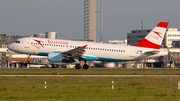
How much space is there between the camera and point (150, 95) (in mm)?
25078

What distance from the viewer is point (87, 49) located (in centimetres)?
5762

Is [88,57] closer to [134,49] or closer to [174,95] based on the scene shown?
[134,49]

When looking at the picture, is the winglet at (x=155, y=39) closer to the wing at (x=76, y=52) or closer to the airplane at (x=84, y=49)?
the airplane at (x=84, y=49)

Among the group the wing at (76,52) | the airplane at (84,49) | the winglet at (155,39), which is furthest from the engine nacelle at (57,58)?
the winglet at (155,39)

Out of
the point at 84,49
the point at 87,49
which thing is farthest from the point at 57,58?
the point at 87,49

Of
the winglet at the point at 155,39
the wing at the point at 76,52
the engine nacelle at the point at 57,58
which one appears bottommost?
the engine nacelle at the point at 57,58

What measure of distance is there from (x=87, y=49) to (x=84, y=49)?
63cm

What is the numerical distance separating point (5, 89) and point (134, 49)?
35494mm

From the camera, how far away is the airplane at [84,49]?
55938mm

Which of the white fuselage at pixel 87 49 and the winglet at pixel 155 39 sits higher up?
the winglet at pixel 155 39

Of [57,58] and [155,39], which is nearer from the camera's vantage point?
[57,58]

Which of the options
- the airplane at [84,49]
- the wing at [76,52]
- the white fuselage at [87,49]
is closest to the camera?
the wing at [76,52]

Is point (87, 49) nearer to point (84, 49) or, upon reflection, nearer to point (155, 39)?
point (84, 49)

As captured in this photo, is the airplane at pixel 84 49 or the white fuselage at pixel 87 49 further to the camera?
the white fuselage at pixel 87 49
